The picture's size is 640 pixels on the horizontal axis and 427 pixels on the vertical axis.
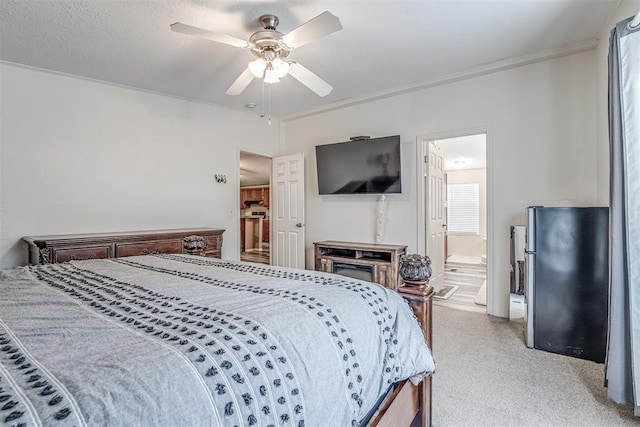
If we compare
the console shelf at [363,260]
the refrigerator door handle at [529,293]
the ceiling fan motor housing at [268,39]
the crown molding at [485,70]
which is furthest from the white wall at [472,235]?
the ceiling fan motor housing at [268,39]

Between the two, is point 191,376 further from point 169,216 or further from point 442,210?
point 442,210

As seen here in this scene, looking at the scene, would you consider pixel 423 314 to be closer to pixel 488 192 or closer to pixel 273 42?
pixel 273 42

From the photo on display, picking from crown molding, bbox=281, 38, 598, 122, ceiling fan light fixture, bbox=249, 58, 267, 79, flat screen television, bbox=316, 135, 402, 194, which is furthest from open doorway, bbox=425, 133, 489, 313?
ceiling fan light fixture, bbox=249, 58, 267, 79

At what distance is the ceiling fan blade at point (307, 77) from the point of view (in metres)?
2.55

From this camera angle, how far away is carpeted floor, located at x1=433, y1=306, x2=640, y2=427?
70.0 inches

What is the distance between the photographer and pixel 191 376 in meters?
0.67

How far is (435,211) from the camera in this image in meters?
4.39

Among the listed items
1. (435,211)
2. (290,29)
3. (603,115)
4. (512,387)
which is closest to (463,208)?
(435,211)

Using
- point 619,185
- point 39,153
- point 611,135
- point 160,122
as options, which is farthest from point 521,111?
point 39,153

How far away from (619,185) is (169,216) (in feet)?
14.0

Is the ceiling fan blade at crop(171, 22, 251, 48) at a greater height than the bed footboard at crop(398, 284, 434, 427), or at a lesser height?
greater

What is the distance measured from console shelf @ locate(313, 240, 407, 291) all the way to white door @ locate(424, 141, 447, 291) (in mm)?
506

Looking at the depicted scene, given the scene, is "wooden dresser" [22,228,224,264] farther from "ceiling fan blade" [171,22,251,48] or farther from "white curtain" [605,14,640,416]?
"white curtain" [605,14,640,416]

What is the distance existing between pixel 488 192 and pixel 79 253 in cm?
412
